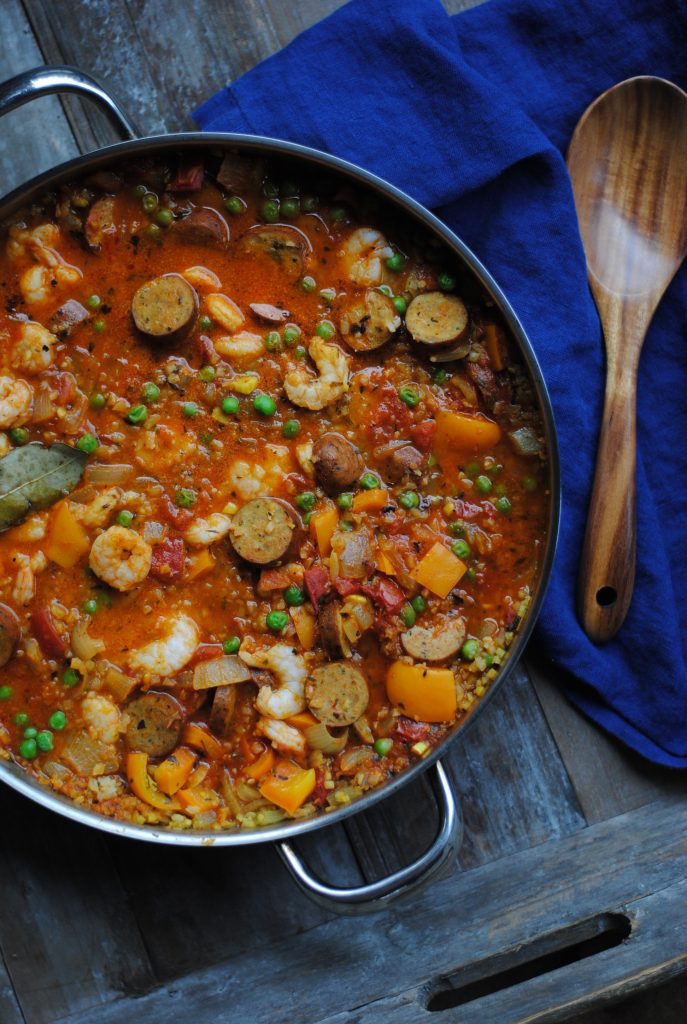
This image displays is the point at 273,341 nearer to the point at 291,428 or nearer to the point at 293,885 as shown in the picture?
the point at 291,428

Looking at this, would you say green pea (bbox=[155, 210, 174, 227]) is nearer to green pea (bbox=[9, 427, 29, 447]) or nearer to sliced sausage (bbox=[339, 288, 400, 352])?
sliced sausage (bbox=[339, 288, 400, 352])

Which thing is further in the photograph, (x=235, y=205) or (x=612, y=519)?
(x=612, y=519)

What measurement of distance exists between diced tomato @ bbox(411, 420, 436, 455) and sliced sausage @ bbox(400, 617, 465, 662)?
59 centimetres

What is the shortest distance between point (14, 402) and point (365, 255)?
1.24m

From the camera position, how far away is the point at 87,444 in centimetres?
292

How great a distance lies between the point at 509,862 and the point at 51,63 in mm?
3318

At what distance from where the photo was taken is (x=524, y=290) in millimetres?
3156

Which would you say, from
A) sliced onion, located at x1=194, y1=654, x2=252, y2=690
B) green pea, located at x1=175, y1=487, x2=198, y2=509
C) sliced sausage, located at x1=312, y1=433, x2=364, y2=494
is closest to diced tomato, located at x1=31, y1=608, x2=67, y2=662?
sliced onion, located at x1=194, y1=654, x2=252, y2=690

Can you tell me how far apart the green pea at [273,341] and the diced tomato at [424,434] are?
1.72ft

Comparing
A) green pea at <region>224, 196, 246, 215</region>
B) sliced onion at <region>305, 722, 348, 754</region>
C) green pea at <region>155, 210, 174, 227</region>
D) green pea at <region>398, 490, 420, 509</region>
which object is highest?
green pea at <region>155, 210, 174, 227</region>

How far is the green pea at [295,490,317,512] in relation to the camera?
2.96m

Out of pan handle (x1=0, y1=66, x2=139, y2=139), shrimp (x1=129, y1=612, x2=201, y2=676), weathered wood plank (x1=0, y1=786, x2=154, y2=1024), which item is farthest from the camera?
weathered wood plank (x1=0, y1=786, x2=154, y2=1024)

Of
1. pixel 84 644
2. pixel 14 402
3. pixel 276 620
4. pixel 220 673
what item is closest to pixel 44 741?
pixel 84 644

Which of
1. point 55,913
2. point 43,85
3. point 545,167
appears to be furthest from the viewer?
point 55,913
